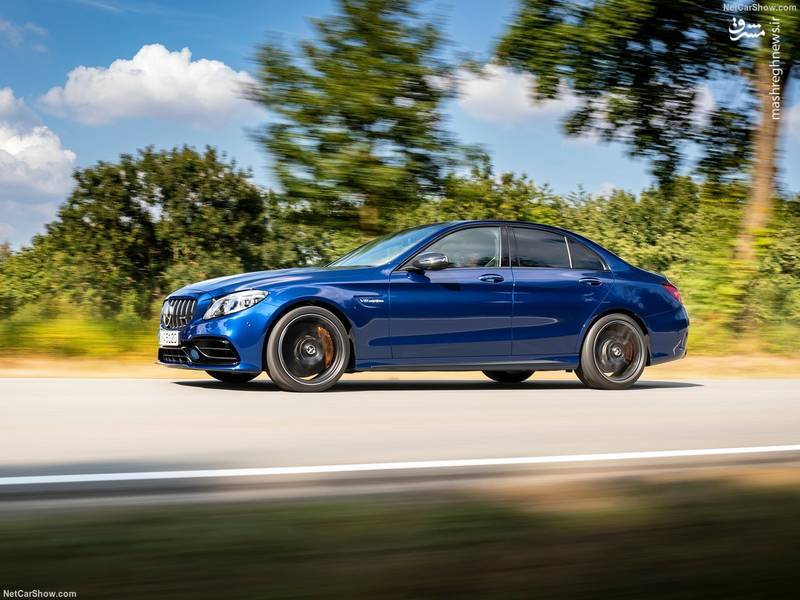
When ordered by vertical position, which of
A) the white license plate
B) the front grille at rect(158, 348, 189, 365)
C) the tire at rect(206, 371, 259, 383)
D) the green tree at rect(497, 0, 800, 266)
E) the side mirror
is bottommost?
the tire at rect(206, 371, 259, 383)

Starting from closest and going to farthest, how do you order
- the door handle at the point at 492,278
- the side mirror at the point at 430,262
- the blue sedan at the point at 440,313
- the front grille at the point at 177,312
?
the blue sedan at the point at 440,313
the front grille at the point at 177,312
the side mirror at the point at 430,262
the door handle at the point at 492,278

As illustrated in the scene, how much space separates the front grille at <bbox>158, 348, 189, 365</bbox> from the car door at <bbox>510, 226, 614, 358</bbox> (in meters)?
3.08

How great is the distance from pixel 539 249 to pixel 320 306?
2.42 m

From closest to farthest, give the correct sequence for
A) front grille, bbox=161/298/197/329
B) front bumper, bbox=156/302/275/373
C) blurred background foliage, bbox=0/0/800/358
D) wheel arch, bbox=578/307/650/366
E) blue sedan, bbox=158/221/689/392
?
front bumper, bbox=156/302/275/373 < blue sedan, bbox=158/221/689/392 < front grille, bbox=161/298/197/329 < wheel arch, bbox=578/307/650/366 < blurred background foliage, bbox=0/0/800/358

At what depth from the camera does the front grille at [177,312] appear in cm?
993

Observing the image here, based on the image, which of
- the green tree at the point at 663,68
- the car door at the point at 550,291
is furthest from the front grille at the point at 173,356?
the green tree at the point at 663,68

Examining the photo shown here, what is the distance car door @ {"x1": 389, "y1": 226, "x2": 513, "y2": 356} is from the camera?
1020cm

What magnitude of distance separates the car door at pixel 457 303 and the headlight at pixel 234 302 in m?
1.24

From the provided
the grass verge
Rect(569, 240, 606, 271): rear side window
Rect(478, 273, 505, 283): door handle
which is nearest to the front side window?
Rect(478, 273, 505, 283): door handle

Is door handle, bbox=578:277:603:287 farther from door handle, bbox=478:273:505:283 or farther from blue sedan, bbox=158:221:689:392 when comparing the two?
door handle, bbox=478:273:505:283

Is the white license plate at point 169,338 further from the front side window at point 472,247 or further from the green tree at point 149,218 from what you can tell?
the green tree at point 149,218

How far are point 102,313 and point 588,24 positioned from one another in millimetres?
9576

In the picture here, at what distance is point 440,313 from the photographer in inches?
405

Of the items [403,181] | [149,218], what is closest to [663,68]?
[403,181]
